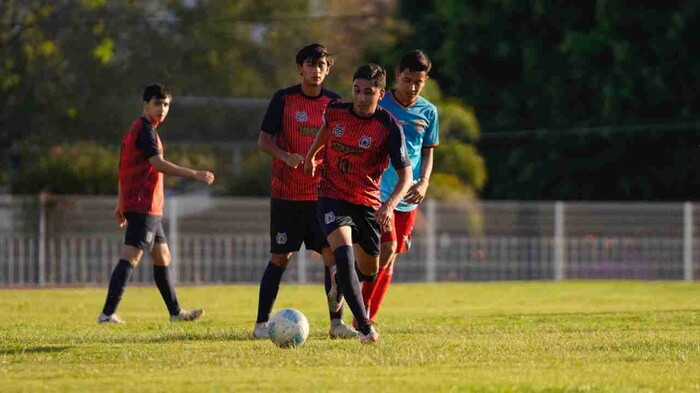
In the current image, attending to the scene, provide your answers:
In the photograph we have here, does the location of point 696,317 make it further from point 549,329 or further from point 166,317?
point 166,317

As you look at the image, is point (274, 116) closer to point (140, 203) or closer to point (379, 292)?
point (379, 292)

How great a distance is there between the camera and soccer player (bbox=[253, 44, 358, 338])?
1152 cm

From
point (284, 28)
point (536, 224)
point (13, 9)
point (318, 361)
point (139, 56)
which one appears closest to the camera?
point (318, 361)

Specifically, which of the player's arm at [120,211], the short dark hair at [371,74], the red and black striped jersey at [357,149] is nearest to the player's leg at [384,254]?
the red and black striped jersey at [357,149]

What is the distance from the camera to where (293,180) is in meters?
11.6

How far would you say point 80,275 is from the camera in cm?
2812

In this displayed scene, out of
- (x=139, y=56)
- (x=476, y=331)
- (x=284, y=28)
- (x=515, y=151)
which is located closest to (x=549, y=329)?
(x=476, y=331)

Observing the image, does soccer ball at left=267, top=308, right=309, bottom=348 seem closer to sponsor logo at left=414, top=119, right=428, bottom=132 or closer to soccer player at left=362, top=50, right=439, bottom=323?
soccer player at left=362, top=50, right=439, bottom=323

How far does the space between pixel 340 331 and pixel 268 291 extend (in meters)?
0.75

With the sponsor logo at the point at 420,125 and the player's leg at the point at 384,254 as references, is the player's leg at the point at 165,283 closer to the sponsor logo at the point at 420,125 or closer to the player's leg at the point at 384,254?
the player's leg at the point at 384,254

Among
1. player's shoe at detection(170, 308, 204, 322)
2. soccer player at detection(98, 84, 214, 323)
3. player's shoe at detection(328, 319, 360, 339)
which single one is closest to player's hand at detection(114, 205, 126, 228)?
soccer player at detection(98, 84, 214, 323)

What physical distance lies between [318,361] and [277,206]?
8.70 ft

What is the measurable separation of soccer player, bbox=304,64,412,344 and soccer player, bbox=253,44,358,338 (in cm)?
70

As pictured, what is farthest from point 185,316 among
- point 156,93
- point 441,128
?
point 441,128
